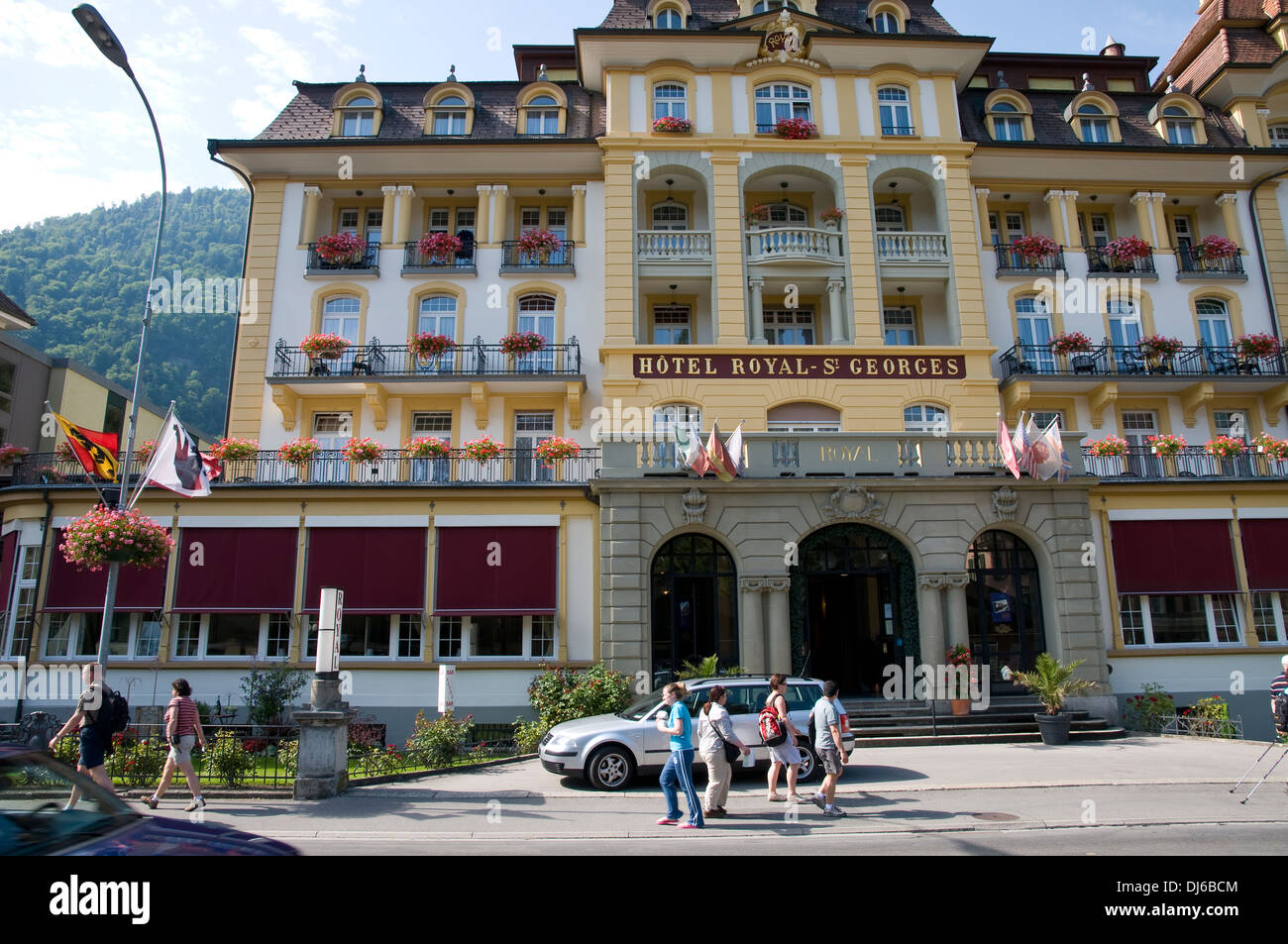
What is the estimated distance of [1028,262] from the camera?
27.1 metres

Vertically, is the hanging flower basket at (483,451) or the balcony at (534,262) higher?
the balcony at (534,262)

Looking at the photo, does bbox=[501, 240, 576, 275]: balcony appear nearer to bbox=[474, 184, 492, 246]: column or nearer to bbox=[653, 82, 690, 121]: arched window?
bbox=[474, 184, 492, 246]: column

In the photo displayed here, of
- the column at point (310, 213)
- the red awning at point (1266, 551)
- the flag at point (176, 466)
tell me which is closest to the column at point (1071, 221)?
the red awning at point (1266, 551)

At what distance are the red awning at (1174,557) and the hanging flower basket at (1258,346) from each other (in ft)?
23.0

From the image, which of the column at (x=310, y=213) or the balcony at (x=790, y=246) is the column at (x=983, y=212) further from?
the column at (x=310, y=213)

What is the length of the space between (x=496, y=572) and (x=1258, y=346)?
25.0 meters

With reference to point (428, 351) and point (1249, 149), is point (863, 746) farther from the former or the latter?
point (1249, 149)

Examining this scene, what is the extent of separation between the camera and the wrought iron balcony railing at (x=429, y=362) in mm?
25266

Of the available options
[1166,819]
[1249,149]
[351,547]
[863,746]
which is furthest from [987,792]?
[1249,149]

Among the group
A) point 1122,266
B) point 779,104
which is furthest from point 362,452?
point 1122,266

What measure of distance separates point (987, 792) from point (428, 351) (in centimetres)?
1936

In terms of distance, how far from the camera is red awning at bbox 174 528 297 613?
69.9ft

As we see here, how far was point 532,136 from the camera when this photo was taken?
88.1ft

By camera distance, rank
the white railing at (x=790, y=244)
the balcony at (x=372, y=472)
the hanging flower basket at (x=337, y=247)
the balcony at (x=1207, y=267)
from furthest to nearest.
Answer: the balcony at (x=1207, y=267)
the hanging flower basket at (x=337, y=247)
the white railing at (x=790, y=244)
the balcony at (x=372, y=472)
